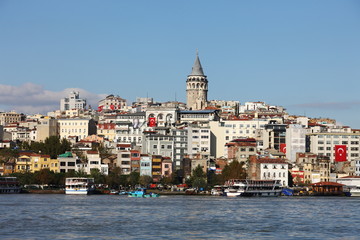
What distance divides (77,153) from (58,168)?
5932 millimetres

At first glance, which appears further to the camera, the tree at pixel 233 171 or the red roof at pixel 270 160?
the red roof at pixel 270 160

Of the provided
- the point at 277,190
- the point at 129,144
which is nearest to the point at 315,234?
the point at 277,190

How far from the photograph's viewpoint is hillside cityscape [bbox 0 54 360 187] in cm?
10206

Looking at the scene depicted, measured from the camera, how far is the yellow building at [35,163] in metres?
102

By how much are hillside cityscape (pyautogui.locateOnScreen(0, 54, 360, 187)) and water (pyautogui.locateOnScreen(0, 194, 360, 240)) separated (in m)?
31.1

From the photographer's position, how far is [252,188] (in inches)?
3656

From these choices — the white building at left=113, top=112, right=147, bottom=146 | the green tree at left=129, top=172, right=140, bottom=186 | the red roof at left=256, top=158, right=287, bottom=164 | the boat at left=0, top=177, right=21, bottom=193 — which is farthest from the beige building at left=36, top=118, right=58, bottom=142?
the red roof at left=256, top=158, right=287, bottom=164

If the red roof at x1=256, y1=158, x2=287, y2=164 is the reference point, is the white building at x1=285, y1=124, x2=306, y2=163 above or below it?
above

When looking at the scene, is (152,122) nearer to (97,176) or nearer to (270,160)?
A: (270,160)

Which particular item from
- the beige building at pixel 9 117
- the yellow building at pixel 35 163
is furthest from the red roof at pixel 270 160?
the beige building at pixel 9 117

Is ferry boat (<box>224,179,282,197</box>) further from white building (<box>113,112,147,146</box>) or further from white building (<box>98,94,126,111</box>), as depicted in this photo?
white building (<box>98,94,126,111</box>)

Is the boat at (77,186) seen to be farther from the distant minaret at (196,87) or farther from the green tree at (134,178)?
the distant minaret at (196,87)

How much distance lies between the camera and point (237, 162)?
331 feet

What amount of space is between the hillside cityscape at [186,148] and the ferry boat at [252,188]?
477cm
